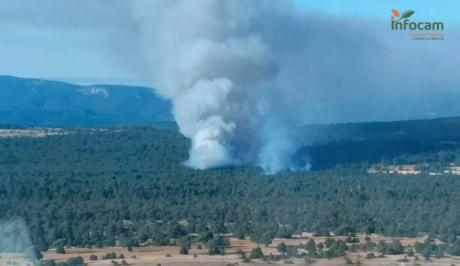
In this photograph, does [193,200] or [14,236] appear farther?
[193,200]

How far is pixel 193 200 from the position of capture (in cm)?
5931

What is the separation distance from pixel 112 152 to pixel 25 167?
45.4ft

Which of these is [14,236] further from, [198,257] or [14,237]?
[198,257]

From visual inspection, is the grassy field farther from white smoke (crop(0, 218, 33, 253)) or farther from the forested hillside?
the forested hillside

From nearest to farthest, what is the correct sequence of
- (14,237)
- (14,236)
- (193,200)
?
1. (14,237)
2. (14,236)
3. (193,200)

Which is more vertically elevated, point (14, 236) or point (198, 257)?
point (14, 236)

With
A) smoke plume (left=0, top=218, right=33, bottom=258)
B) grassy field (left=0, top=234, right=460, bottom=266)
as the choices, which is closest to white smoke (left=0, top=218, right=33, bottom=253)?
smoke plume (left=0, top=218, right=33, bottom=258)

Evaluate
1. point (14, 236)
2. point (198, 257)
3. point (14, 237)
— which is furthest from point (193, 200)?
point (198, 257)

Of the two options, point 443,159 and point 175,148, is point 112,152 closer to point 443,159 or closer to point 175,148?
point 175,148

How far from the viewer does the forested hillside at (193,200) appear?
47906mm

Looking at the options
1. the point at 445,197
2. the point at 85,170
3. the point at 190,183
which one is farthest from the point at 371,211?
the point at 85,170

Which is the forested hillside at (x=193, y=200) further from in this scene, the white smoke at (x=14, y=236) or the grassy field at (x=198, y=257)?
the grassy field at (x=198, y=257)

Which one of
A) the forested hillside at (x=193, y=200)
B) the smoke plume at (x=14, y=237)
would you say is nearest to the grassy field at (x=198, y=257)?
the smoke plume at (x=14, y=237)

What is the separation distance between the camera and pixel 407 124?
4609 inches
